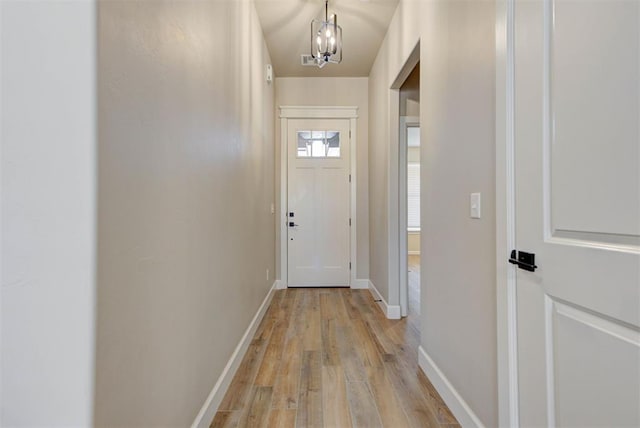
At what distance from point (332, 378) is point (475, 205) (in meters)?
1.36

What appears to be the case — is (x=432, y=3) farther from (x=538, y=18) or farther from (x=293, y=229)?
(x=293, y=229)

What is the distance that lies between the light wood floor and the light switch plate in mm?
1056

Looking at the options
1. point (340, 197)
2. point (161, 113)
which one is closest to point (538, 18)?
point (161, 113)

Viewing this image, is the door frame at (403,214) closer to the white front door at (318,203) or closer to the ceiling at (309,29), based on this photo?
the ceiling at (309,29)

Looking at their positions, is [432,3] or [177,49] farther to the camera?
[432,3]

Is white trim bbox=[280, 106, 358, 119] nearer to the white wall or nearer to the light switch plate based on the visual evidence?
the light switch plate

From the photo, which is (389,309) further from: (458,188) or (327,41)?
(327,41)

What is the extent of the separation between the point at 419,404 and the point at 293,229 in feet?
9.15

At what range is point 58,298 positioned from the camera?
72 centimetres

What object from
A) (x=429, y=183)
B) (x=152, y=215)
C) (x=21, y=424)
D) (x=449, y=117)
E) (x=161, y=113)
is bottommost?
(x=21, y=424)

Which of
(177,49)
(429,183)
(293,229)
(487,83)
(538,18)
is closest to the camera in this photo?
(538,18)

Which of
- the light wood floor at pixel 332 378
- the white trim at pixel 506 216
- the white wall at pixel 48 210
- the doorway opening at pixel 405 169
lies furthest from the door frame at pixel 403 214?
the white wall at pixel 48 210

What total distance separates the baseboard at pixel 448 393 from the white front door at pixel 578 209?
45cm

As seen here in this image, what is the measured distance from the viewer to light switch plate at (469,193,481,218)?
1.42 m
